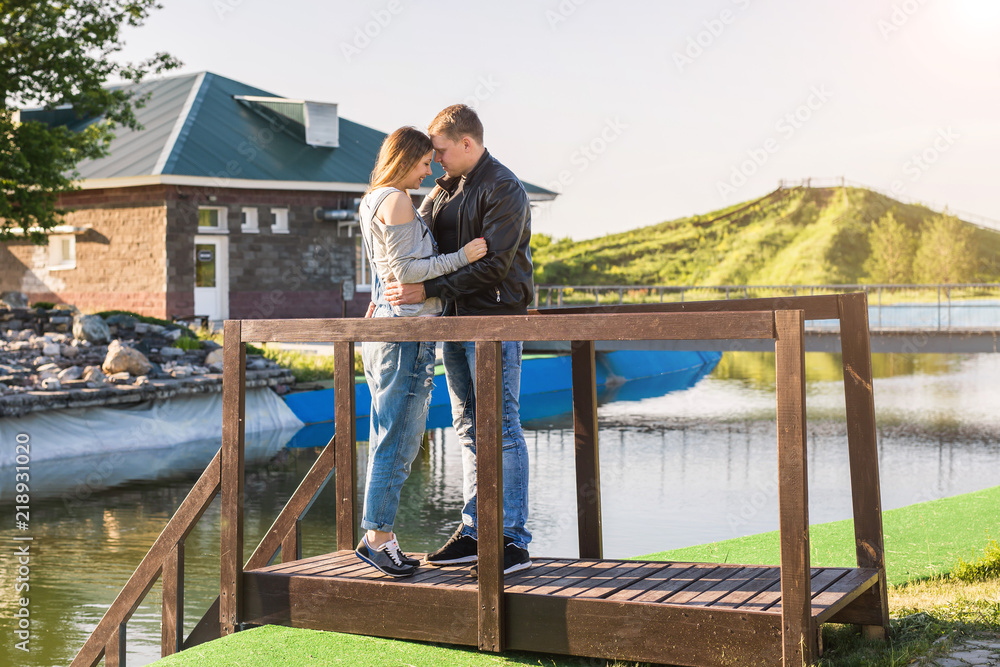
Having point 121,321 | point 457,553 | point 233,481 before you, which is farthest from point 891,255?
point 233,481

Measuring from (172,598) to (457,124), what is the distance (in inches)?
97.8

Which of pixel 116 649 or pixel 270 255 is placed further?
pixel 270 255

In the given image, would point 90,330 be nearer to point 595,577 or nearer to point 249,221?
point 249,221

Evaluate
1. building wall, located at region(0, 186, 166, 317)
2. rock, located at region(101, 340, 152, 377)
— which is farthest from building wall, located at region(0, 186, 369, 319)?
rock, located at region(101, 340, 152, 377)

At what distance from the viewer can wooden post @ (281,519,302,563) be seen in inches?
187

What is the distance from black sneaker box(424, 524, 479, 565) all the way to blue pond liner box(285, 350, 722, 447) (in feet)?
22.9

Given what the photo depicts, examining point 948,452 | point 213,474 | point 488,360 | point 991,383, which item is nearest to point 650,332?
point 488,360

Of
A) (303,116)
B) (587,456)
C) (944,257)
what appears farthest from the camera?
(944,257)

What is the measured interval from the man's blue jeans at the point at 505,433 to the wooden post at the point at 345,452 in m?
0.67

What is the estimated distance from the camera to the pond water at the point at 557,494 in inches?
293

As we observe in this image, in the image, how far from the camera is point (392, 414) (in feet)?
12.7

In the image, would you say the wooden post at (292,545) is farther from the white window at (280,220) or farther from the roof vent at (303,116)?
the roof vent at (303,116)

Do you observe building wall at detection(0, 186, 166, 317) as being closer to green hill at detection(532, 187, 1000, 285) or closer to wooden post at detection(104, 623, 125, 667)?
wooden post at detection(104, 623, 125, 667)

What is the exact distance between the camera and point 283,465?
12781 millimetres
